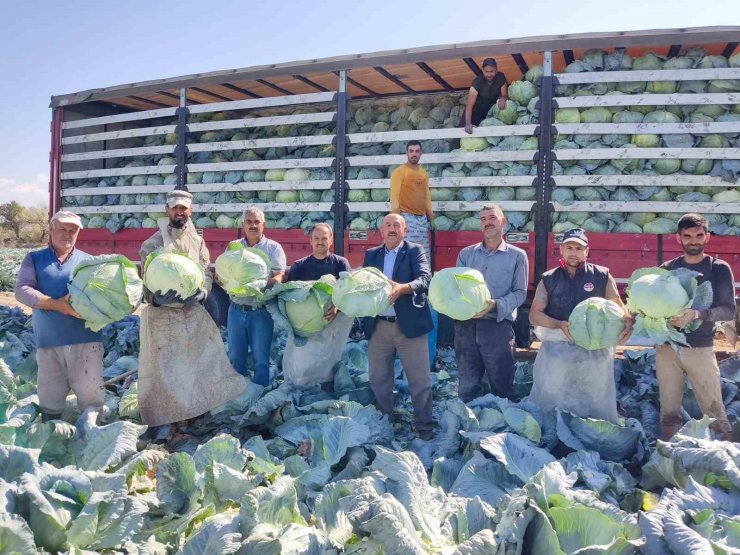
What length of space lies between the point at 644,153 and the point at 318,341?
413cm

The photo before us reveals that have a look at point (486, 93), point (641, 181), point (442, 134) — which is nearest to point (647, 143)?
point (641, 181)

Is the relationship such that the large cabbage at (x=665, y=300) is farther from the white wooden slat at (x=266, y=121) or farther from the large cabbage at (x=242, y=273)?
the white wooden slat at (x=266, y=121)

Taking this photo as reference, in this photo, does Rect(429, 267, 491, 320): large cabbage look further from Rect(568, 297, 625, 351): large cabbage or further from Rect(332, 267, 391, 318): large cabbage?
Rect(568, 297, 625, 351): large cabbage

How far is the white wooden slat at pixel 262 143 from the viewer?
7973mm

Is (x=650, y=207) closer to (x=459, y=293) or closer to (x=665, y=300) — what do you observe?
(x=665, y=300)

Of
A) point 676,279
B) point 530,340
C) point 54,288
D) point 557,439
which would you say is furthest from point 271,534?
point 530,340

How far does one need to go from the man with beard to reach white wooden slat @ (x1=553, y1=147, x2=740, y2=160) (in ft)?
7.64

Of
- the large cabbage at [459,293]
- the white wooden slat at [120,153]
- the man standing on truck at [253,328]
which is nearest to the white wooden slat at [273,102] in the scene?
the white wooden slat at [120,153]

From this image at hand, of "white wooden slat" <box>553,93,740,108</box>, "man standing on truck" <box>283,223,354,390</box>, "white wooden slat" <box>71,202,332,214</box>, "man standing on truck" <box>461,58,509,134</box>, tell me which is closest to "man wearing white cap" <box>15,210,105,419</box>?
"man standing on truck" <box>283,223,354,390</box>

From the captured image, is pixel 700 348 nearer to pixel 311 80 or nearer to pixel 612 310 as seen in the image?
pixel 612 310

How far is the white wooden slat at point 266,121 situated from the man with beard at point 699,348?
4.74 m

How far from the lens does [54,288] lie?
4395mm

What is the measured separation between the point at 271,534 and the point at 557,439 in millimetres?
2370

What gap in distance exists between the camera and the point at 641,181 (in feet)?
21.7
